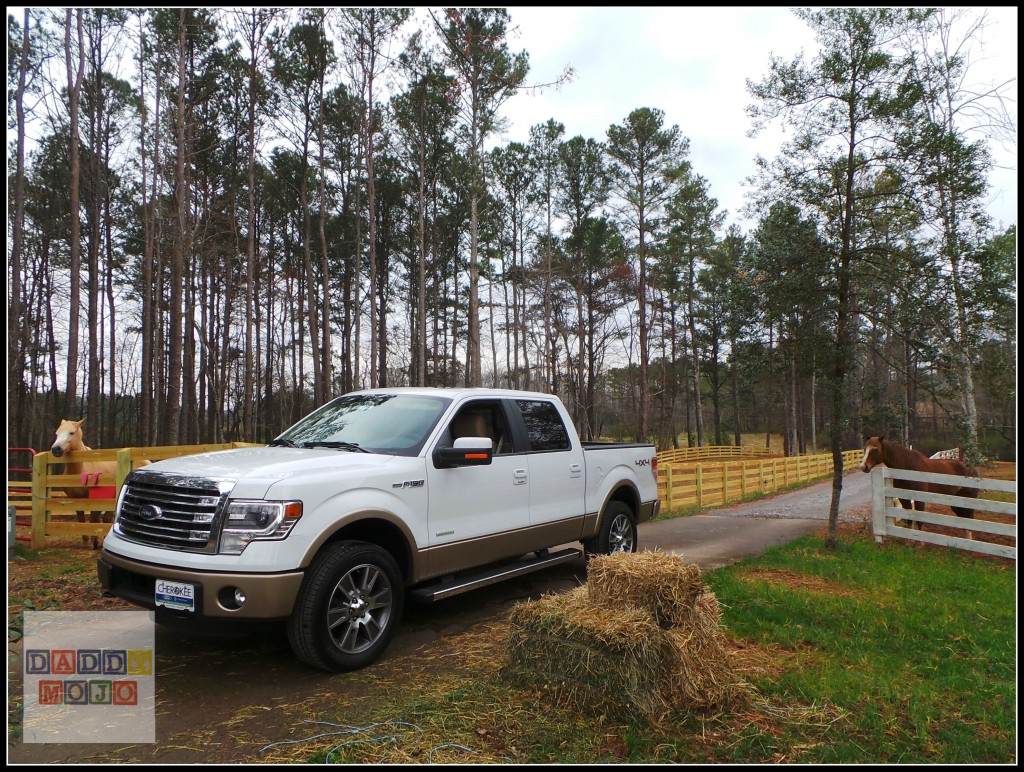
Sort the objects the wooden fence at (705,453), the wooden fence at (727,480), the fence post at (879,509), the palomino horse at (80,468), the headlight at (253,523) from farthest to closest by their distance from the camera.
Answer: the wooden fence at (705,453) → the wooden fence at (727,480) → the fence post at (879,509) → the palomino horse at (80,468) → the headlight at (253,523)

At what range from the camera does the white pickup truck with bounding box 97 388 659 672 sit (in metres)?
3.78

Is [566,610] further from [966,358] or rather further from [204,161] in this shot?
[204,161]

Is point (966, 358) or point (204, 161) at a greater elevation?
point (204, 161)

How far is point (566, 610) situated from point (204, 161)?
77.5 feet

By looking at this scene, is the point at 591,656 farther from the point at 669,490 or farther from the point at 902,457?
the point at 669,490

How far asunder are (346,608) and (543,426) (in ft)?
9.31

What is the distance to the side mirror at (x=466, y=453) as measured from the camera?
478 centimetres

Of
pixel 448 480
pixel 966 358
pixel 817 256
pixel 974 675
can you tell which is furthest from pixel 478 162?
pixel 974 675

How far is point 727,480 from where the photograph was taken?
16141mm

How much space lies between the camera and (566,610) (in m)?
3.96

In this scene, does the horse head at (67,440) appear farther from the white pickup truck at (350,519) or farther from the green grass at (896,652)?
the green grass at (896,652)

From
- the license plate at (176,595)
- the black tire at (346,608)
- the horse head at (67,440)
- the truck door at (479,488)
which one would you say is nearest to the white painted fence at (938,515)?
the truck door at (479,488)

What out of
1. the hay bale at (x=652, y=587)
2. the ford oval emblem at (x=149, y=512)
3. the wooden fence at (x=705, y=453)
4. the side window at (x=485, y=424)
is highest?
the side window at (x=485, y=424)

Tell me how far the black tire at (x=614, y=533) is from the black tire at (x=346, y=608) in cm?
290
